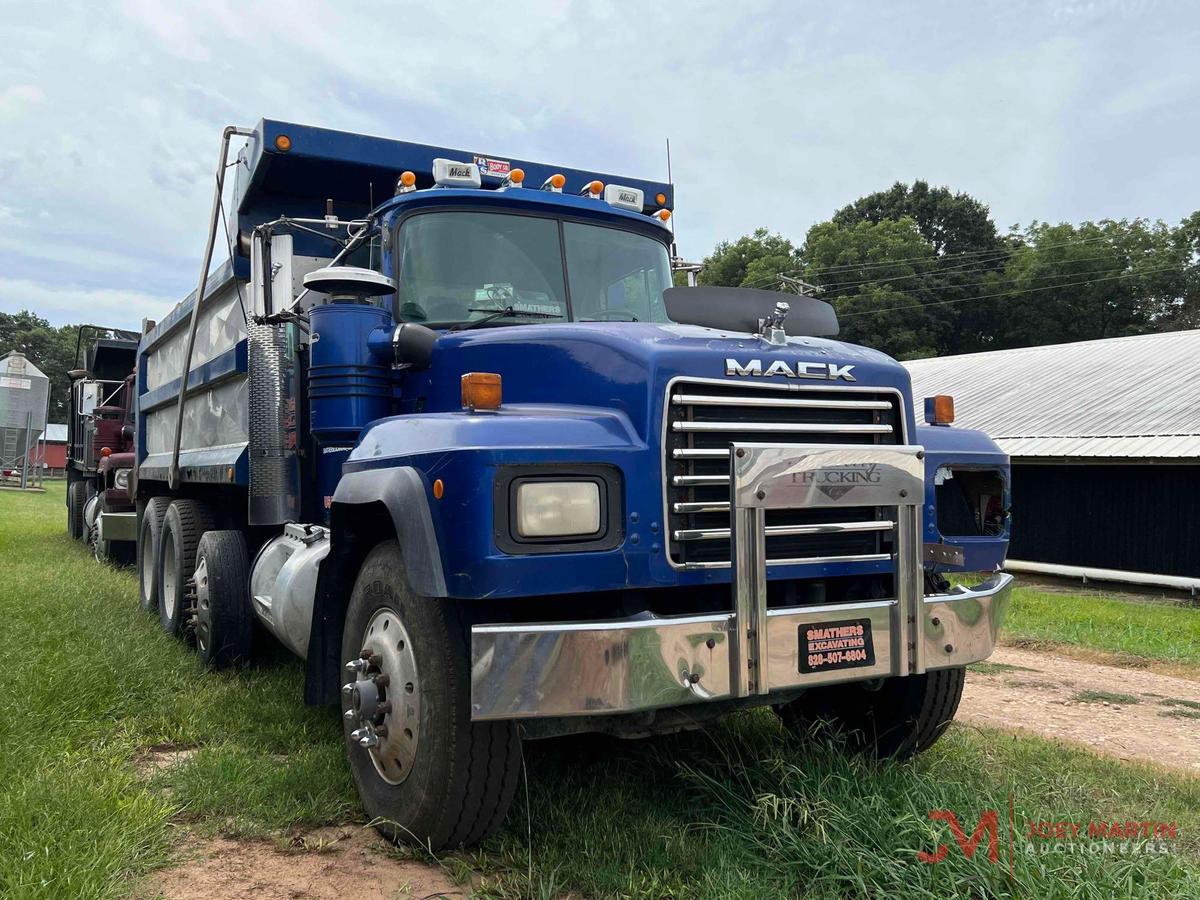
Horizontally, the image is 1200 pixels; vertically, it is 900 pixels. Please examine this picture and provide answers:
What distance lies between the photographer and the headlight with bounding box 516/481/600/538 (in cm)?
302

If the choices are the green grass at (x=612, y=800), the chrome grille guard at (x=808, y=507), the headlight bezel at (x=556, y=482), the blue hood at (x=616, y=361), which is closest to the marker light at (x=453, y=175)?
the blue hood at (x=616, y=361)

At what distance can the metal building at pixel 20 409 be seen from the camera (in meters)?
32.8

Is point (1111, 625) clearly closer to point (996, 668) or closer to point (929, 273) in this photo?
point (996, 668)

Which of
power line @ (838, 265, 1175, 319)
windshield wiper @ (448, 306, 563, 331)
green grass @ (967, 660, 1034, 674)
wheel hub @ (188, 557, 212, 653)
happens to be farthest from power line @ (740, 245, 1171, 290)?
windshield wiper @ (448, 306, 563, 331)

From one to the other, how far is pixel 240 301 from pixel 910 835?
4.95 m

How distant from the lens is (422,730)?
10.7ft

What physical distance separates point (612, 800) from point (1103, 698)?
→ 438cm

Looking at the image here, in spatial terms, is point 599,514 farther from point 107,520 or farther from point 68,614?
point 107,520

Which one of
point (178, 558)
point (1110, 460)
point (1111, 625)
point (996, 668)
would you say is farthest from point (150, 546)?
point (1110, 460)

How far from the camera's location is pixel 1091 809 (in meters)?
3.85

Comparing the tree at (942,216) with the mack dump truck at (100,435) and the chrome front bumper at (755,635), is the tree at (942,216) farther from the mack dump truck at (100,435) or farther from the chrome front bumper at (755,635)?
the chrome front bumper at (755,635)

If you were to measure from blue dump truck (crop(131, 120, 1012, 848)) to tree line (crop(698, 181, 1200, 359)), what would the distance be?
3519cm

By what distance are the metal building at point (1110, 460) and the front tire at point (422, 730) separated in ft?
41.9

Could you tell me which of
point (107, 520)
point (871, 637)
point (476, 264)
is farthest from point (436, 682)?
point (107, 520)
